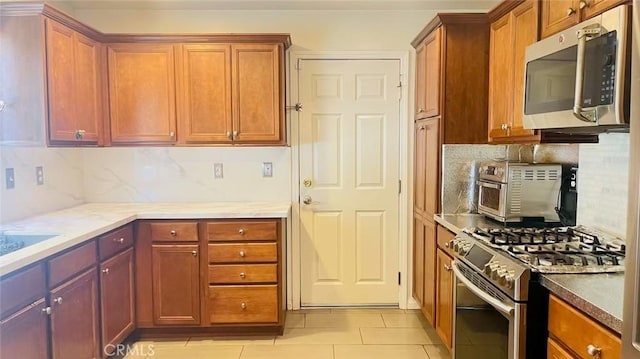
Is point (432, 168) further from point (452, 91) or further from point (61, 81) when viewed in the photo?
point (61, 81)

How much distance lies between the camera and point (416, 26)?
3.64m

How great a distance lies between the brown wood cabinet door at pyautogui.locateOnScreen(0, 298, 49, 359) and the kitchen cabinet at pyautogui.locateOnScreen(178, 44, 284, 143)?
5.48 ft

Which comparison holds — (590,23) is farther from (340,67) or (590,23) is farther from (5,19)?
(5,19)

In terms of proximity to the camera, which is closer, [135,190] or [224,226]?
[224,226]

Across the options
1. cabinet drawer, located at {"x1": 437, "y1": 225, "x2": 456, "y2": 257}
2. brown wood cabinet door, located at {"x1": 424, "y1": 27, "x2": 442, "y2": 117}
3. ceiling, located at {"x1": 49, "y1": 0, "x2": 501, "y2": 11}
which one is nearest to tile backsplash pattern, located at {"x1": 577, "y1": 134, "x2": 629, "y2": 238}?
cabinet drawer, located at {"x1": 437, "y1": 225, "x2": 456, "y2": 257}

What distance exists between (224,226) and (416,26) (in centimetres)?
219

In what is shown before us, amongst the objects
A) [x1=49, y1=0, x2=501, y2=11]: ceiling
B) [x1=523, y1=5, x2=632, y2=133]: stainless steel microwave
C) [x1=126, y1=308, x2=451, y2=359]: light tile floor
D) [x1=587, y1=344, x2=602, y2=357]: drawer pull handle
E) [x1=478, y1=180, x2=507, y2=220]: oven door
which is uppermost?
[x1=49, y1=0, x2=501, y2=11]: ceiling

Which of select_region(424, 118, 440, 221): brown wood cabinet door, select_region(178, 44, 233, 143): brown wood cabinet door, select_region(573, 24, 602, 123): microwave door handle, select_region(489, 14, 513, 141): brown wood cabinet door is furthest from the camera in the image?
select_region(178, 44, 233, 143): brown wood cabinet door

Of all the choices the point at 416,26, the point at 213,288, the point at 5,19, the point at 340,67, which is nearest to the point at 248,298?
the point at 213,288

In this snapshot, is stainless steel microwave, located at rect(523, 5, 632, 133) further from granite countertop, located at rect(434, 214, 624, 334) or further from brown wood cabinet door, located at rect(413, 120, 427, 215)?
brown wood cabinet door, located at rect(413, 120, 427, 215)

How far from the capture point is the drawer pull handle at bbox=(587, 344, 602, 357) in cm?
135

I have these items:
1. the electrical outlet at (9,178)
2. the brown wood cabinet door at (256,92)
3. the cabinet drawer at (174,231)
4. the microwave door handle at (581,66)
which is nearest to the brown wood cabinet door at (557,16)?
the microwave door handle at (581,66)

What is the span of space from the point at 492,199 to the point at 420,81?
3.80 ft

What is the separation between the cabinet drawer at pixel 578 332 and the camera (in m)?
1.31
